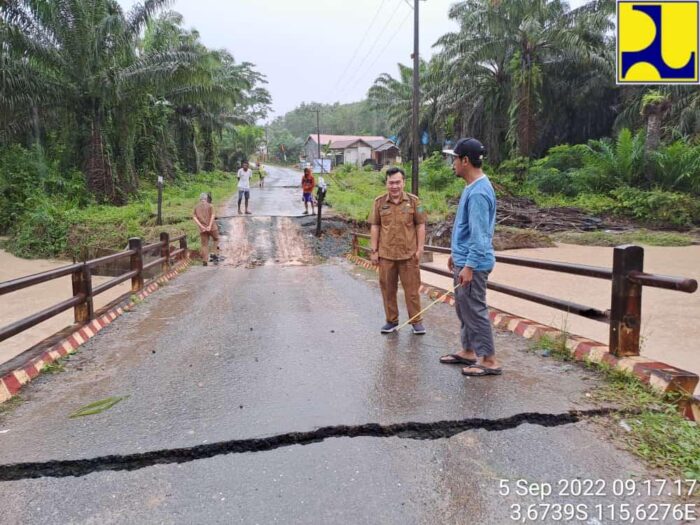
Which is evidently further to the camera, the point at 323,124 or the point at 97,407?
→ the point at 323,124

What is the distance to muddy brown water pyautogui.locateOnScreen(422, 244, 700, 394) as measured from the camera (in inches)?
283

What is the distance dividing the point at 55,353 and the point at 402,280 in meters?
Result: 3.22

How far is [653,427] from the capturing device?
120 inches

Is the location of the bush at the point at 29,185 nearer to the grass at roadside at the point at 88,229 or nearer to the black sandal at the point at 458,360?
the grass at roadside at the point at 88,229

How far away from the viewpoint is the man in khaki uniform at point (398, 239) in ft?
16.8

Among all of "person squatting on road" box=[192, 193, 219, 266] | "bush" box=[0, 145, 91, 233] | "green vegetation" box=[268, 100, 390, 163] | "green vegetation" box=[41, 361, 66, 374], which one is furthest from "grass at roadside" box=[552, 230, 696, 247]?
"green vegetation" box=[268, 100, 390, 163]

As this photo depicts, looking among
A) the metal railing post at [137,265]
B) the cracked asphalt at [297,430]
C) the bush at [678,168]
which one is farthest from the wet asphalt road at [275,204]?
the cracked asphalt at [297,430]

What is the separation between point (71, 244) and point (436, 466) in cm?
1695

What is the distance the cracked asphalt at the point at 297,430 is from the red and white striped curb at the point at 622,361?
18 cm

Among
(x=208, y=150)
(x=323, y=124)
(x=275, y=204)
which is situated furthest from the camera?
(x=323, y=124)

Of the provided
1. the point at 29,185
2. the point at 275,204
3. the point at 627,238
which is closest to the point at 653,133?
the point at 627,238

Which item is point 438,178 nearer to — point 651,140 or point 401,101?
point 651,140

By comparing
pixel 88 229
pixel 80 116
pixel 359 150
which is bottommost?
pixel 88 229

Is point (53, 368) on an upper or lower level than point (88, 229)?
lower
